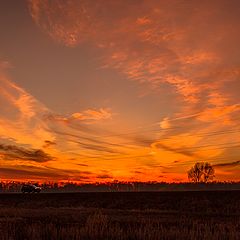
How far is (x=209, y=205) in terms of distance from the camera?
170ft

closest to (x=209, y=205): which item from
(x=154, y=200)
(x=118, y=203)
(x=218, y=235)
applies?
(x=154, y=200)

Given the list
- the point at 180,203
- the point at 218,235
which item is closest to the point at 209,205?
the point at 180,203

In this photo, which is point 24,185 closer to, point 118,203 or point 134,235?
point 118,203

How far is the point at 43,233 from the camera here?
61.3 feet

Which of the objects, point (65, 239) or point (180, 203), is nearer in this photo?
point (65, 239)

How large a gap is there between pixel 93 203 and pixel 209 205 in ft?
49.3

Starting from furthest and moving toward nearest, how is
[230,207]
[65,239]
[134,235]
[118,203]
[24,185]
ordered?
[24,185]
[118,203]
[230,207]
[134,235]
[65,239]

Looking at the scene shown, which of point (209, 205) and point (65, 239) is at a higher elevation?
point (209, 205)

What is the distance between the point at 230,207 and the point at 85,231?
109 ft

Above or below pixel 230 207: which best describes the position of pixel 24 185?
above

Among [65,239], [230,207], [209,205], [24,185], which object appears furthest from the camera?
[24,185]

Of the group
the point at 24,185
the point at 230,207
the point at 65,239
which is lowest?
the point at 65,239

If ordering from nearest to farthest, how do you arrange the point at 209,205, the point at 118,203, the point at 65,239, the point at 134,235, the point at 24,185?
the point at 65,239
the point at 134,235
the point at 209,205
the point at 118,203
the point at 24,185

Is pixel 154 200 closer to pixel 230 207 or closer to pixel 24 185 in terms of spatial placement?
pixel 230 207
